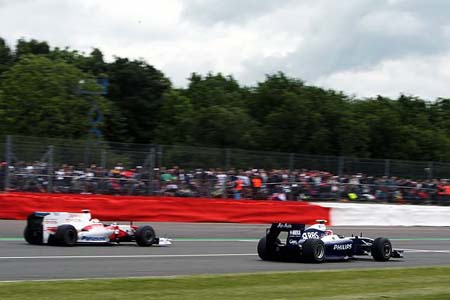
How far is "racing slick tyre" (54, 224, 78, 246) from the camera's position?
623 inches

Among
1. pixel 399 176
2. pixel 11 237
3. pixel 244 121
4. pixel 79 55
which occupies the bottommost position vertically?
pixel 11 237

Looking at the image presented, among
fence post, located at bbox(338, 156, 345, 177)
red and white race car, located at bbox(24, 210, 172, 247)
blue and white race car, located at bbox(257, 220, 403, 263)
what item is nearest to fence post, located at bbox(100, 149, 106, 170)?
red and white race car, located at bbox(24, 210, 172, 247)

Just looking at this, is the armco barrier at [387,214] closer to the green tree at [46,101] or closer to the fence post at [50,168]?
the fence post at [50,168]

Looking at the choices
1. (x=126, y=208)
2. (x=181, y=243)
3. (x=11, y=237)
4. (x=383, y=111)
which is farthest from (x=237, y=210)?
(x=383, y=111)

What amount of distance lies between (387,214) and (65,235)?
15253 millimetres

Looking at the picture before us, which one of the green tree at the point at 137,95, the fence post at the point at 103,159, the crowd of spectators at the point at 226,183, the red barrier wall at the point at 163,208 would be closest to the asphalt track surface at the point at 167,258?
the red barrier wall at the point at 163,208

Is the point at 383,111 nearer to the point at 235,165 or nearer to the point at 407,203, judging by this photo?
the point at 407,203

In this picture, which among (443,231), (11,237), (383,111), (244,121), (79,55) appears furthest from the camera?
(79,55)

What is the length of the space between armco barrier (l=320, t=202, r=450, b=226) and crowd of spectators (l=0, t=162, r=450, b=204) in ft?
0.88

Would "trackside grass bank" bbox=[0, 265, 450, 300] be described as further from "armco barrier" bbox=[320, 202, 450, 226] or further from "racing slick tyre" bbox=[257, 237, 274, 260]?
"armco barrier" bbox=[320, 202, 450, 226]

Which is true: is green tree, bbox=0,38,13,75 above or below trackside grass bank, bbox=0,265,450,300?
above

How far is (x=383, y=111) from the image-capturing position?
2457 inches

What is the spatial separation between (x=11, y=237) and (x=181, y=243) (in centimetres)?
372

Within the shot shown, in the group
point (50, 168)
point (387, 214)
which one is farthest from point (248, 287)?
point (387, 214)
